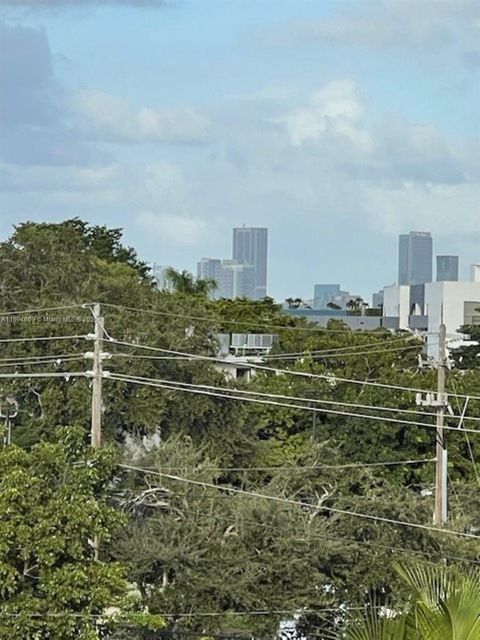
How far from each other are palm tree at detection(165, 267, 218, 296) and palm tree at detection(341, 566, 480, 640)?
62.8 metres

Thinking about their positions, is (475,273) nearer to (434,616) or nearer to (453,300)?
(453,300)

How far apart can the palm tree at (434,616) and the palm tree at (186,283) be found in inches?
2472

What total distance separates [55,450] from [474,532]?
13455 mm

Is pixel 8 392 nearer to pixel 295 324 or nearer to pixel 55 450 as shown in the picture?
pixel 55 450

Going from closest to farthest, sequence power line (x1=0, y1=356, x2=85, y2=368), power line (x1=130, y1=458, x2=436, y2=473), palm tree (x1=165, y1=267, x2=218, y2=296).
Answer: power line (x1=130, y1=458, x2=436, y2=473) → power line (x1=0, y1=356, x2=85, y2=368) → palm tree (x1=165, y1=267, x2=218, y2=296)

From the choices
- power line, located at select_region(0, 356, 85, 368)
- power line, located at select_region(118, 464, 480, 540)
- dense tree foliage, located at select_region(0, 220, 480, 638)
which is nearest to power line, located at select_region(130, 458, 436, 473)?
dense tree foliage, located at select_region(0, 220, 480, 638)

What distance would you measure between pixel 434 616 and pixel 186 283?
6566cm

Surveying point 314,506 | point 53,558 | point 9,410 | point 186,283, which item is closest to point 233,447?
point 9,410

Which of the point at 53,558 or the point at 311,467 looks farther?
the point at 311,467

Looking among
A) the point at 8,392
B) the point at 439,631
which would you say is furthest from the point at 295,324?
the point at 439,631

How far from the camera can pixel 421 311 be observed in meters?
113

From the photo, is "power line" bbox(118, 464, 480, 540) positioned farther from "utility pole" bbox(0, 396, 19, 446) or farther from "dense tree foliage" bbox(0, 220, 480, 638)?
"utility pole" bbox(0, 396, 19, 446)

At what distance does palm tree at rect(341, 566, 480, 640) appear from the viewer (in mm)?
8328

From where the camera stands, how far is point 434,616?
8484 millimetres
